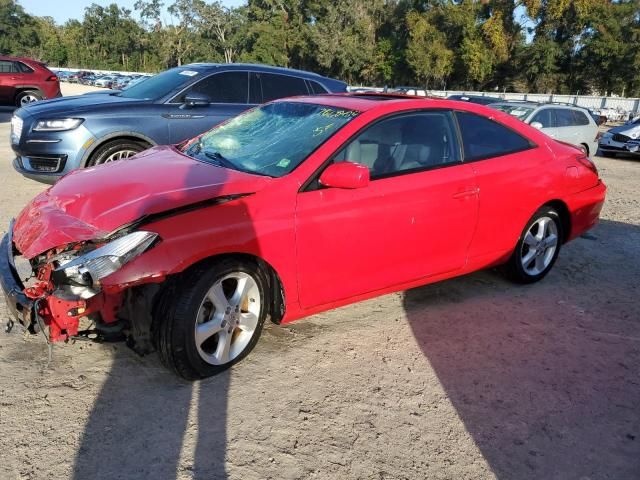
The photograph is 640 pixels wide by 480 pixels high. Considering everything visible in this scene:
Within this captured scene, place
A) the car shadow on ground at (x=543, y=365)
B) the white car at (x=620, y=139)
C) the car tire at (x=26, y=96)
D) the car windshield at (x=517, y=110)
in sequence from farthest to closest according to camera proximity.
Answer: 1. the car tire at (x=26, y=96)
2. the white car at (x=620, y=139)
3. the car windshield at (x=517, y=110)
4. the car shadow on ground at (x=543, y=365)

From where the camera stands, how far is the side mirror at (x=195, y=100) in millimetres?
6549

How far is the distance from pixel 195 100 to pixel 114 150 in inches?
44.7

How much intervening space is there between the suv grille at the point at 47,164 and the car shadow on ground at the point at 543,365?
Answer: 13.9 ft

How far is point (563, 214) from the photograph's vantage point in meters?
4.96

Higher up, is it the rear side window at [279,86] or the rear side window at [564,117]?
the rear side window at [279,86]

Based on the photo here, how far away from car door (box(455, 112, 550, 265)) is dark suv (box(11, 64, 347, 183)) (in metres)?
3.65

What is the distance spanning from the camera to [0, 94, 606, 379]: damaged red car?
286 cm

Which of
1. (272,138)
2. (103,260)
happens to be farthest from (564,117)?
(103,260)

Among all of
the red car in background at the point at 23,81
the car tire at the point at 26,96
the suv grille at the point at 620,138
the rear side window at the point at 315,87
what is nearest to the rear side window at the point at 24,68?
the red car in background at the point at 23,81

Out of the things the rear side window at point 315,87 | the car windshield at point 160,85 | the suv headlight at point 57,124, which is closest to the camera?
the suv headlight at point 57,124

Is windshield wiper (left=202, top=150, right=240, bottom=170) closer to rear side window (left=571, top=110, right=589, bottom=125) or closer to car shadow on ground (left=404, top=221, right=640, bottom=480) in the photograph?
car shadow on ground (left=404, top=221, right=640, bottom=480)

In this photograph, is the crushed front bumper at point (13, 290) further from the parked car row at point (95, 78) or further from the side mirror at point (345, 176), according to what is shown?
the parked car row at point (95, 78)

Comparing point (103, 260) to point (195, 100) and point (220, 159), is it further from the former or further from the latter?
point (195, 100)

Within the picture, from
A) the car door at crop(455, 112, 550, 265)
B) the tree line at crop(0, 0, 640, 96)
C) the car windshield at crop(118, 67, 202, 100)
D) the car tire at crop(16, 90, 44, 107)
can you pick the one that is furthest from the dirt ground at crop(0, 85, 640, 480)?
the tree line at crop(0, 0, 640, 96)
